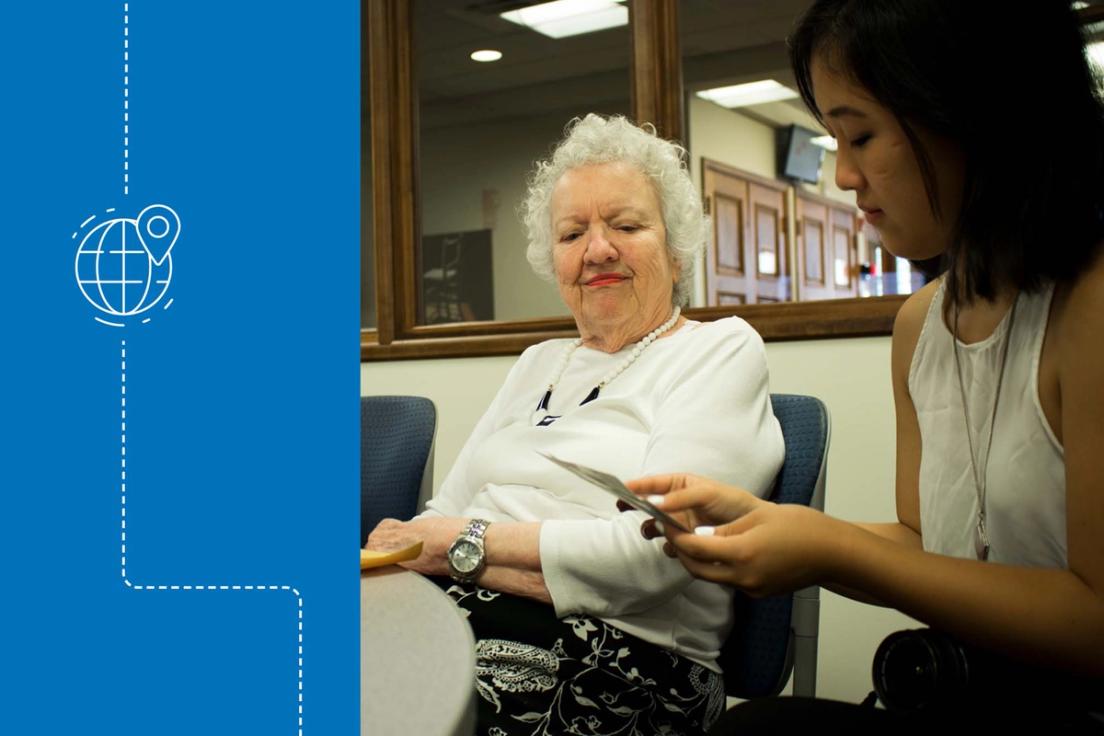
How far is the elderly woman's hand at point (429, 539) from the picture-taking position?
52.7 inches

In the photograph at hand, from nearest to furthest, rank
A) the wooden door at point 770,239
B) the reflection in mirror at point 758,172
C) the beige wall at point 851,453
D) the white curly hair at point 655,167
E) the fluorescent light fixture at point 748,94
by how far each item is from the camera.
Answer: the white curly hair at point 655,167
the beige wall at point 851,453
the reflection in mirror at point 758,172
the fluorescent light fixture at point 748,94
the wooden door at point 770,239

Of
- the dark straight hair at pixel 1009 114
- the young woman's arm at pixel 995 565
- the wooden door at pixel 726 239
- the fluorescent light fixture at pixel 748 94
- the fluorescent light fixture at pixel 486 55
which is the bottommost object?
the young woman's arm at pixel 995 565

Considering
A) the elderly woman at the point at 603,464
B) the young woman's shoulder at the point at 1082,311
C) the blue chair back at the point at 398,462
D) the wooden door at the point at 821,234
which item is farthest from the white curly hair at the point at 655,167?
the wooden door at the point at 821,234

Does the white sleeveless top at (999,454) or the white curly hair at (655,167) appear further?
the white curly hair at (655,167)

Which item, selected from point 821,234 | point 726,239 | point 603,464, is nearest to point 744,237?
point 726,239

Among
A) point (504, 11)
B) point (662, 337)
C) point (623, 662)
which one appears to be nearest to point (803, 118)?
point (504, 11)

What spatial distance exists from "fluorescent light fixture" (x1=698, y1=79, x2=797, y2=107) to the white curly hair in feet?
9.01

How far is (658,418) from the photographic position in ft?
4.64

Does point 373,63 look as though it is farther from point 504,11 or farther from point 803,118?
point 803,118

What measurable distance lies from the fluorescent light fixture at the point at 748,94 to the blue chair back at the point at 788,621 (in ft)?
10.9

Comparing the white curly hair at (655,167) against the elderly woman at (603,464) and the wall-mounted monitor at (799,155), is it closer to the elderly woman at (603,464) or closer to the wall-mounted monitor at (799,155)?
the elderly woman at (603,464)

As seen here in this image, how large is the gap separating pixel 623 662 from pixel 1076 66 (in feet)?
2.82

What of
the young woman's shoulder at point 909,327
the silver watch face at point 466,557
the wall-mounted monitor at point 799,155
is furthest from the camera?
the wall-mounted monitor at point 799,155
